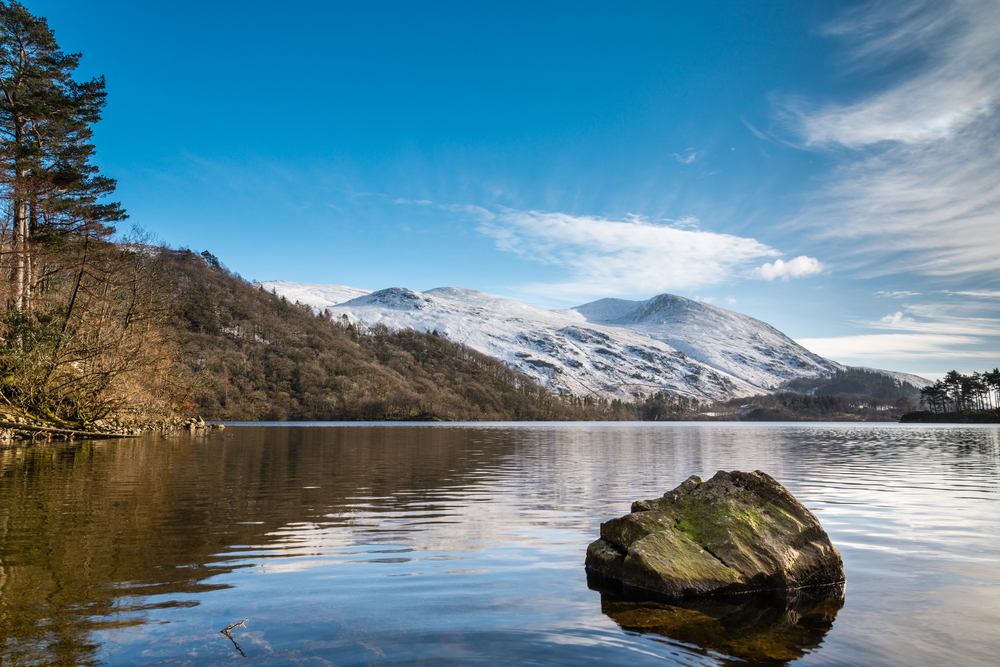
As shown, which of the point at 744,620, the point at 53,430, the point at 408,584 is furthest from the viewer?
the point at 53,430

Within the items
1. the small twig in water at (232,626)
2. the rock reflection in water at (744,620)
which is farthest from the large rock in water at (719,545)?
the small twig in water at (232,626)

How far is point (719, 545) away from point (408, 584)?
545 centimetres

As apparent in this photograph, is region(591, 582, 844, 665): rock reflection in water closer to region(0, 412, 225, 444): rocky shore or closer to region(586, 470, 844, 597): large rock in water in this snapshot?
region(586, 470, 844, 597): large rock in water

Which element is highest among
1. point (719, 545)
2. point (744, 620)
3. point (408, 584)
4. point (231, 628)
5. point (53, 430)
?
point (53, 430)

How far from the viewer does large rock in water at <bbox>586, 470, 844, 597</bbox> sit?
9984mm

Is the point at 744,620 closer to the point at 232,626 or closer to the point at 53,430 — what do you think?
the point at 232,626

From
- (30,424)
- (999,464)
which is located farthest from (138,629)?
(999,464)

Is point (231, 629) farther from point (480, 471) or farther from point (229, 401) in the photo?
point (229, 401)

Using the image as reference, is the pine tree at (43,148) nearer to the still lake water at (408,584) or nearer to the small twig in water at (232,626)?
the still lake water at (408,584)

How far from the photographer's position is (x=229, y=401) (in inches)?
7456

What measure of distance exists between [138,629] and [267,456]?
31309mm

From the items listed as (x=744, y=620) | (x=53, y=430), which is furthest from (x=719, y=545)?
(x=53, y=430)

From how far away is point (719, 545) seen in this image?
10609 mm

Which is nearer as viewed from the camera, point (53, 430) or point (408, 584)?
point (408, 584)
